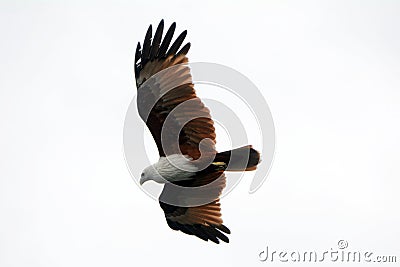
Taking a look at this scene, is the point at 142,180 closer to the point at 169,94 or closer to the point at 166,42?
the point at 169,94

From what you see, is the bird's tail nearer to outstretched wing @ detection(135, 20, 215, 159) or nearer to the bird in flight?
the bird in flight

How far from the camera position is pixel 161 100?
488 inches


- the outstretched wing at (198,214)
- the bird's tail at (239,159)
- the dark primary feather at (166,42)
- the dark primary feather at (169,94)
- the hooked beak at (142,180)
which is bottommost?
the outstretched wing at (198,214)

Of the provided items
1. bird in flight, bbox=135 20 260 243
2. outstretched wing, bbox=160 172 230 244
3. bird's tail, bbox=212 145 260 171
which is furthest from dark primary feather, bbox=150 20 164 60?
outstretched wing, bbox=160 172 230 244

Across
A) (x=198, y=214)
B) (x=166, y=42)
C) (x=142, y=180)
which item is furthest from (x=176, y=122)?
(x=198, y=214)

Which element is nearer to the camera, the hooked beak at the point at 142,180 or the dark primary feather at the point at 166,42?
the dark primary feather at the point at 166,42

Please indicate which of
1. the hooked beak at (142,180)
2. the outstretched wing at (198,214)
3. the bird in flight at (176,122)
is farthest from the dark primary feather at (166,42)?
the outstretched wing at (198,214)

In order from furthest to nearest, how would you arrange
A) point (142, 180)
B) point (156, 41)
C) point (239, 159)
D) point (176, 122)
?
1. point (142, 180)
2. point (176, 122)
3. point (156, 41)
4. point (239, 159)

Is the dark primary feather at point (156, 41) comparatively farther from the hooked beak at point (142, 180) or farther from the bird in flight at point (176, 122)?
the hooked beak at point (142, 180)

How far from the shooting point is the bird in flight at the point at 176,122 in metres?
12.3

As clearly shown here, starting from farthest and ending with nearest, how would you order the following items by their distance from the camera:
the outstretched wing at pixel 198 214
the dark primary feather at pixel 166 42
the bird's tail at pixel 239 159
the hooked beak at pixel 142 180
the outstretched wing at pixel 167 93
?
the outstretched wing at pixel 198 214, the hooked beak at pixel 142 180, the outstretched wing at pixel 167 93, the dark primary feather at pixel 166 42, the bird's tail at pixel 239 159

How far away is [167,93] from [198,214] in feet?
7.58

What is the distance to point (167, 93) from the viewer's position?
12352mm

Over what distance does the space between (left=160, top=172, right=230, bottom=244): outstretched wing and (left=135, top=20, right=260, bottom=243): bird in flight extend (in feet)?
0.51
